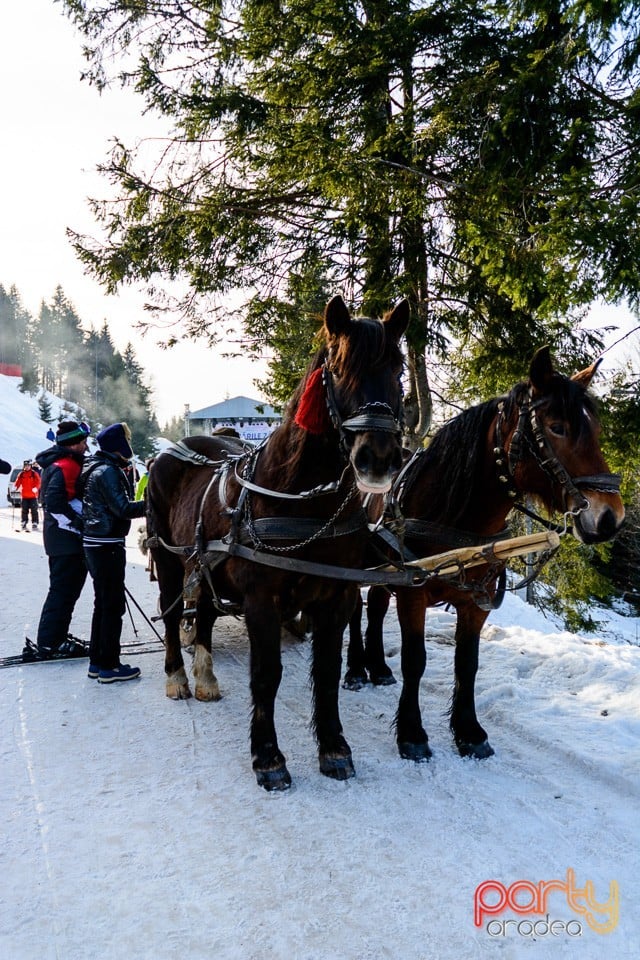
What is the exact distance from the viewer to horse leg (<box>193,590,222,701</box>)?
466cm

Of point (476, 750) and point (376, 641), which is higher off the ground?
point (376, 641)

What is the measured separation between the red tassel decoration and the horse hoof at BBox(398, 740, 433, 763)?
2.06 metres

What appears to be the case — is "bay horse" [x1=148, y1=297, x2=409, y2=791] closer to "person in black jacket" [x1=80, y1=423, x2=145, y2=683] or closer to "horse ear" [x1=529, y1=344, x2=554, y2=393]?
"horse ear" [x1=529, y1=344, x2=554, y2=393]

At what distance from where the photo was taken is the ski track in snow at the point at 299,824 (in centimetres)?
229

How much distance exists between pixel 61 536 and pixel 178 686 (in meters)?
1.92

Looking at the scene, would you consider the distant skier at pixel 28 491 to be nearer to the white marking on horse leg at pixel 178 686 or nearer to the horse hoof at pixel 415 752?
the white marking on horse leg at pixel 178 686

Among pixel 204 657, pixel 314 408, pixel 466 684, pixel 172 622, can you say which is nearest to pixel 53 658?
pixel 172 622

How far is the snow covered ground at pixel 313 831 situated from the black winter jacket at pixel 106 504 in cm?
127

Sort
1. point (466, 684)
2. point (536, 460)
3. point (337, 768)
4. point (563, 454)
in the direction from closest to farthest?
point (563, 454) < point (536, 460) < point (337, 768) < point (466, 684)

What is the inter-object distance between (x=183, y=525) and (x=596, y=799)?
3.19m

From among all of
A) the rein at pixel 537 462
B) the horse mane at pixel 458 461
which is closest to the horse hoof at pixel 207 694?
the horse mane at pixel 458 461

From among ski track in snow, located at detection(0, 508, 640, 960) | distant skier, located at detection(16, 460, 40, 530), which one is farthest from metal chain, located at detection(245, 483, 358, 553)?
distant skier, located at detection(16, 460, 40, 530)

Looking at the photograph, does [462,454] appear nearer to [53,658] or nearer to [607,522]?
[607,522]

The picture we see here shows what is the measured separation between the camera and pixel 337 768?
3477 mm
